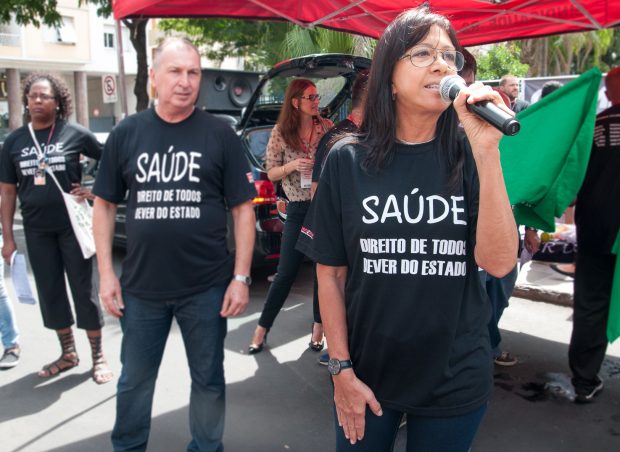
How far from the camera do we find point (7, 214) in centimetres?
397

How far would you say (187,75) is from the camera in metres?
2.57

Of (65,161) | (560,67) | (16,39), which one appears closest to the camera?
(65,161)

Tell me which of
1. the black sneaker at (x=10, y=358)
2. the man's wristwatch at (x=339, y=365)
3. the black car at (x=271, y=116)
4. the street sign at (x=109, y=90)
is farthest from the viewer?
the street sign at (x=109, y=90)

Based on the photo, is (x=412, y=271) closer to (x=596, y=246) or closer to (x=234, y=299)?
(x=234, y=299)

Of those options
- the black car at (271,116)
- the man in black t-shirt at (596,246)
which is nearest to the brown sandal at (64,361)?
the black car at (271,116)

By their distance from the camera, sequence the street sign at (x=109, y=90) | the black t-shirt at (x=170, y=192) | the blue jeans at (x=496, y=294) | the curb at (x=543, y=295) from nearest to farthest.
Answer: the black t-shirt at (x=170, y=192), the blue jeans at (x=496, y=294), the curb at (x=543, y=295), the street sign at (x=109, y=90)

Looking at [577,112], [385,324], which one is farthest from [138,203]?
[577,112]

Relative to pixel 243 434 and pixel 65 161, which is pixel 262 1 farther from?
pixel 243 434

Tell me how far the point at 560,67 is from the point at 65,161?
91.3ft

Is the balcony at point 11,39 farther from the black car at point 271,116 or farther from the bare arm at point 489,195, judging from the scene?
the bare arm at point 489,195

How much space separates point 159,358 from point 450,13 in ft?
12.4

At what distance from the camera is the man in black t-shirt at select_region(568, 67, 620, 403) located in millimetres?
3463

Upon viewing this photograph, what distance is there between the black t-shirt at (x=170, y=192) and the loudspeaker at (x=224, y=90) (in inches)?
314

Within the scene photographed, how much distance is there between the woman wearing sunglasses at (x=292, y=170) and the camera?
430 centimetres
